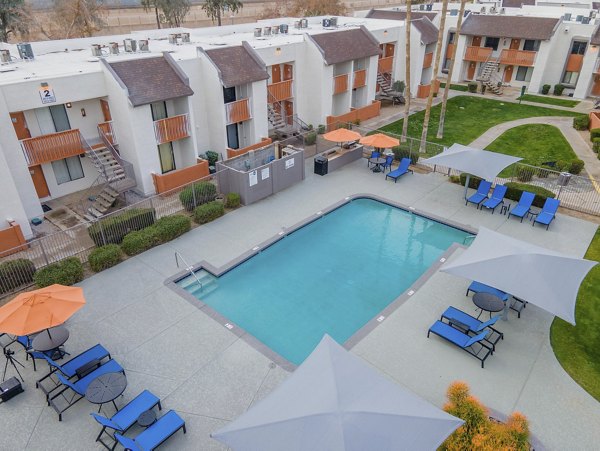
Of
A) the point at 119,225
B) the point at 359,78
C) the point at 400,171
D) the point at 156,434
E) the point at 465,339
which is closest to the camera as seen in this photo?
the point at 156,434

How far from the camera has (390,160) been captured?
25.9 meters

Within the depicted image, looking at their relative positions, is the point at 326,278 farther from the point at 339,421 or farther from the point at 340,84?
the point at 340,84

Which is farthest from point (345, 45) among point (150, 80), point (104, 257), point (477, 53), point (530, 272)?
point (530, 272)

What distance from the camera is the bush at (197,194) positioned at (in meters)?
21.1

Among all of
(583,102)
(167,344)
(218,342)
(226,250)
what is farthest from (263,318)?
(583,102)

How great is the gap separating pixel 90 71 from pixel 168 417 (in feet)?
57.5

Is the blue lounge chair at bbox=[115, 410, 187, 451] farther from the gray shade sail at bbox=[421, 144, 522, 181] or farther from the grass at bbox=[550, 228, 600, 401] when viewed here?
the gray shade sail at bbox=[421, 144, 522, 181]

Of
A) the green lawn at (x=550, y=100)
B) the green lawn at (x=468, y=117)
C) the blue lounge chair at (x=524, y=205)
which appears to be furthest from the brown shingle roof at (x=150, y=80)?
the green lawn at (x=550, y=100)

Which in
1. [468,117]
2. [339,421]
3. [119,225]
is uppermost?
[339,421]

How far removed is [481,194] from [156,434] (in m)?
18.4

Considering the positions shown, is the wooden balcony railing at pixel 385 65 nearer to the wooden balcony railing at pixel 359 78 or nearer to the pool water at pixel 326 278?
the wooden balcony railing at pixel 359 78

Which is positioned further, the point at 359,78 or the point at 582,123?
the point at 359,78

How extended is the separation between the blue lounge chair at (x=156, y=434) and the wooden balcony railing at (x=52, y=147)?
15124mm

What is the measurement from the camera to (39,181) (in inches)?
859
